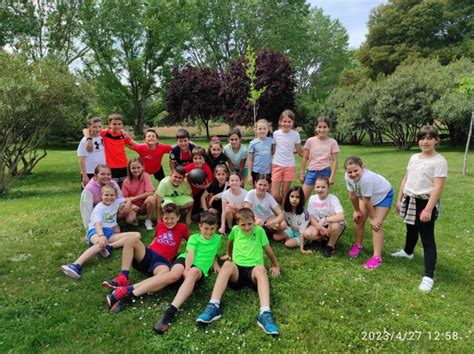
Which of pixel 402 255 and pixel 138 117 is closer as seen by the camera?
pixel 402 255

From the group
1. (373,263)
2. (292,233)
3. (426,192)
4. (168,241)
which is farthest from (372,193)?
(168,241)

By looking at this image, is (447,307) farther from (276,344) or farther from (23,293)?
(23,293)

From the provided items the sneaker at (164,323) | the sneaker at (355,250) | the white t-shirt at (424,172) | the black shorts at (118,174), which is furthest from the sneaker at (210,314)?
the black shorts at (118,174)

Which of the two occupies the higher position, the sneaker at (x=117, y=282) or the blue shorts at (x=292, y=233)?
the blue shorts at (x=292, y=233)

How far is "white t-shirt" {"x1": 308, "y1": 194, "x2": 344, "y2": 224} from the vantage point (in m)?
5.69

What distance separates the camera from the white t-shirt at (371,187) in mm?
5164

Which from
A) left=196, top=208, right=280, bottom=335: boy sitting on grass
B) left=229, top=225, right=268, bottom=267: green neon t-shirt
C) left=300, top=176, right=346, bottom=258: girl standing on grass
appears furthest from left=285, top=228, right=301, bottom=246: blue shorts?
left=229, top=225, right=268, bottom=267: green neon t-shirt

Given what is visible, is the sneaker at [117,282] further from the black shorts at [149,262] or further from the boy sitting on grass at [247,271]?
the boy sitting on grass at [247,271]

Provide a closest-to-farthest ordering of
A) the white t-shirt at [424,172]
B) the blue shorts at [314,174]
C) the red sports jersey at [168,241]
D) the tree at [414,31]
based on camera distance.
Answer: the white t-shirt at [424,172] → the red sports jersey at [168,241] → the blue shorts at [314,174] → the tree at [414,31]

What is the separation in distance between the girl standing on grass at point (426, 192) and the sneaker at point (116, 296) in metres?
3.90

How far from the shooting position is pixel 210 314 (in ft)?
12.7

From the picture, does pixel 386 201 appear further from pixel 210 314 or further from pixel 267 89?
pixel 267 89

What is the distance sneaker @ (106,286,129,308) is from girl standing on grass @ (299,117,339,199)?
3.71 m

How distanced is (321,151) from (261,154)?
1.21 m
